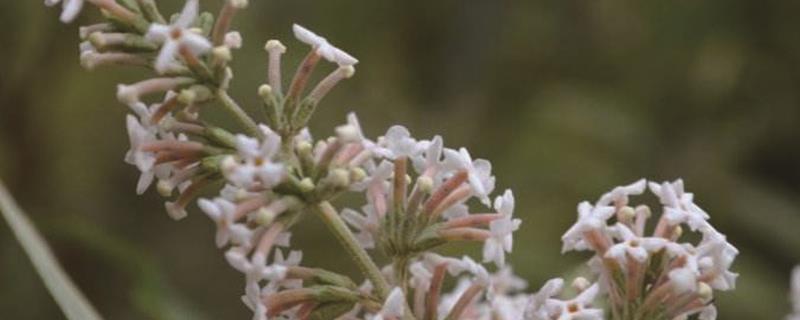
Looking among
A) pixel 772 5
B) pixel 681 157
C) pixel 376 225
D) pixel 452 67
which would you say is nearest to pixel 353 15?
pixel 452 67

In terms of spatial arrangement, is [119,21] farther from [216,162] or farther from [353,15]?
[353,15]

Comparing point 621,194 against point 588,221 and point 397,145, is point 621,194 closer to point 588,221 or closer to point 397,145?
point 588,221

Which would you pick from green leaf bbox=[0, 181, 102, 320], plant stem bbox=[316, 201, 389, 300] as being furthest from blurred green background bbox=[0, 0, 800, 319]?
plant stem bbox=[316, 201, 389, 300]

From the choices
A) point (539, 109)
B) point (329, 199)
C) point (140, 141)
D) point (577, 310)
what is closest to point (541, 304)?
point (577, 310)

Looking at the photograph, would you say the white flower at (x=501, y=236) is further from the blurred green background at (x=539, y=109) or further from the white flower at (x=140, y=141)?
the blurred green background at (x=539, y=109)

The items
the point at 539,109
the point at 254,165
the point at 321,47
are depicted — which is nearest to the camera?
the point at 254,165

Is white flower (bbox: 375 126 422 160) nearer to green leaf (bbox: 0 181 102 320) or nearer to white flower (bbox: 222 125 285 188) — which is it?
white flower (bbox: 222 125 285 188)

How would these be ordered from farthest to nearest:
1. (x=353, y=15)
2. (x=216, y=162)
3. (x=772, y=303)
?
(x=353, y=15) < (x=772, y=303) < (x=216, y=162)
